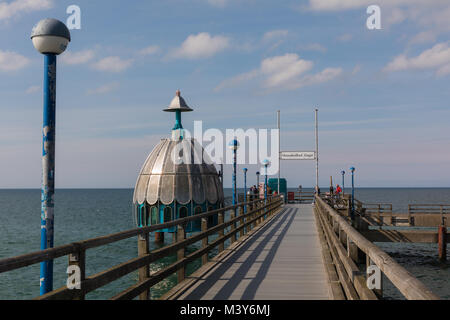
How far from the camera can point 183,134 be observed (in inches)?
1126

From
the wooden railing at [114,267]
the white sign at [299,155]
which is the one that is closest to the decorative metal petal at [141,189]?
the white sign at [299,155]

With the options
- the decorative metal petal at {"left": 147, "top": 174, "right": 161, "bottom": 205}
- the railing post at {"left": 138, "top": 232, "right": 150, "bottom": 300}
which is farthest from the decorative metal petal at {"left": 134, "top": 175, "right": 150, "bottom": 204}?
the railing post at {"left": 138, "top": 232, "right": 150, "bottom": 300}

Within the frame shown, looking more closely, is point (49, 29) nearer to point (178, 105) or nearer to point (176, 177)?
point (176, 177)

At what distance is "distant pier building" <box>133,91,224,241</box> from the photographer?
27.4 meters

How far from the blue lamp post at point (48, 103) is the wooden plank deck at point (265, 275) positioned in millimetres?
2096

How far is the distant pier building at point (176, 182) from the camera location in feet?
90.0

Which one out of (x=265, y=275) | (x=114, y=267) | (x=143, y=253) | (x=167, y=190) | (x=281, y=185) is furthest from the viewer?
(x=281, y=185)

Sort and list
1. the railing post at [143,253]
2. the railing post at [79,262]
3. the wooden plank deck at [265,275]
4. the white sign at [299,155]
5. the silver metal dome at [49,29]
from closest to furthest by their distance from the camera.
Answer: the railing post at [79,262] → the silver metal dome at [49,29] → the railing post at [143,253] → the wooden plank deck at [265,275] → the white sign at [299,155]

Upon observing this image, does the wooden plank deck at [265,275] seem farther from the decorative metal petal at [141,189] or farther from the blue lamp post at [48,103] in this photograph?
the decorative metal petal at [141,189]

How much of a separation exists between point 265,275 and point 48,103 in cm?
496

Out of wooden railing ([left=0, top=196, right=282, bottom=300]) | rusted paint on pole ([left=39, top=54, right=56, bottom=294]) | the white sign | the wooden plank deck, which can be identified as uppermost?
the white sign

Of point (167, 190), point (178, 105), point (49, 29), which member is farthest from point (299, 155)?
point (49, 29)

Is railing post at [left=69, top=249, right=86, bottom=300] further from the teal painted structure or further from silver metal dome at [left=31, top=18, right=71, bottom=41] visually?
the teal painted structure

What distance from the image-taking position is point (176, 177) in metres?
27.7
